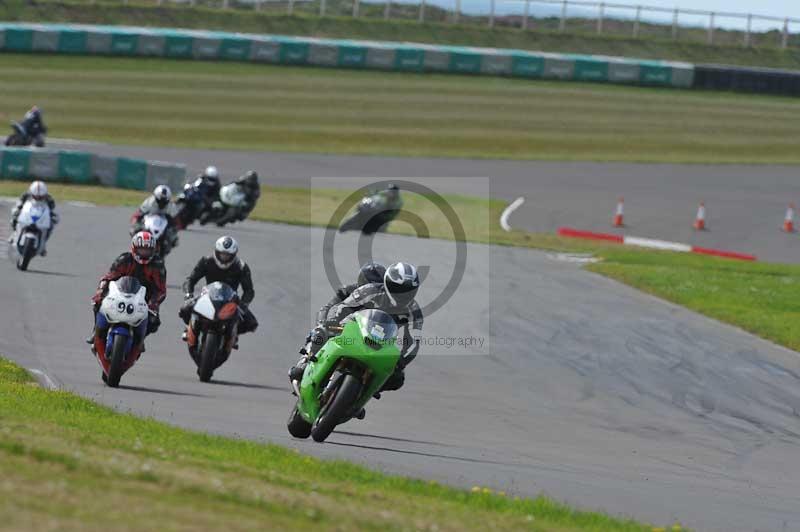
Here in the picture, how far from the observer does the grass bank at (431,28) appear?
2420 inches

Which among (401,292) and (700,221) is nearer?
(401,292)

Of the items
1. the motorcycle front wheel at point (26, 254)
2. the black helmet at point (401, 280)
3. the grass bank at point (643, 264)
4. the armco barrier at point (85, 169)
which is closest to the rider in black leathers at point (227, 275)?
the black helmet at point (401, 280)

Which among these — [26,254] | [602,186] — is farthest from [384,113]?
[26,254]

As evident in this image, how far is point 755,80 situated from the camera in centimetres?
6028

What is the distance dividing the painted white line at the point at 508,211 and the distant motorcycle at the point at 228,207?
8.01 m

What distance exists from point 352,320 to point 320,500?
3374 mm

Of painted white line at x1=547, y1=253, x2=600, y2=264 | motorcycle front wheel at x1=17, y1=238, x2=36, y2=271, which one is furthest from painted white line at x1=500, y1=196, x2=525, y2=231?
motorcycle front wheel at x1=17, y1=238, x2=36, y2=271

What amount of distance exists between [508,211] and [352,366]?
2859 centimetres

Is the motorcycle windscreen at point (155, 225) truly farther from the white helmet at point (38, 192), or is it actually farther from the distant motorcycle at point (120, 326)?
the distant motorcycle at point (120, 326)

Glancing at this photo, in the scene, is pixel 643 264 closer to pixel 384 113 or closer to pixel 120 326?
pixel 120 326

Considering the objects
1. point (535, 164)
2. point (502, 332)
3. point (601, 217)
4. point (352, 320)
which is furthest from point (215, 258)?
point (535, 164)

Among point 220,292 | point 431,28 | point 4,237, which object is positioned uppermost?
point 431,28

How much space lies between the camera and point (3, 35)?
53.7m

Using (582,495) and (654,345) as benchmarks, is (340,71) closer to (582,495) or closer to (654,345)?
(654,345)
